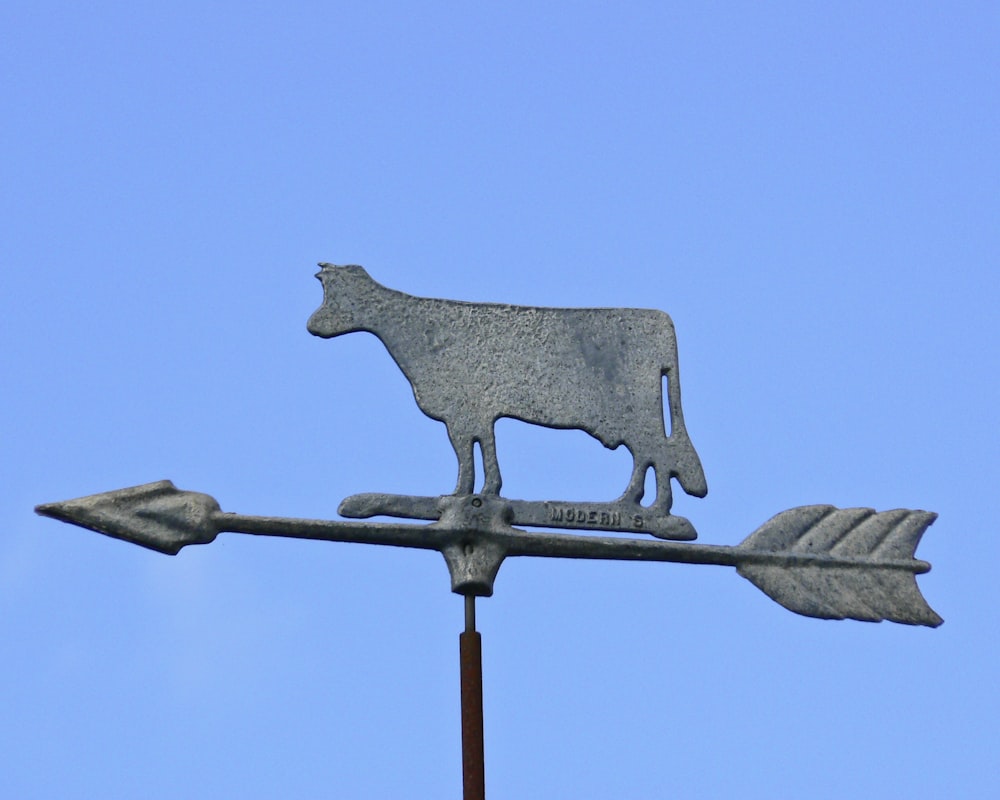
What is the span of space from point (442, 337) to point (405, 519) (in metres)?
0.53

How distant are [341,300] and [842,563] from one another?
1.35 meters

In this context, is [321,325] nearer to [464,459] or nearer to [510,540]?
[464,459]

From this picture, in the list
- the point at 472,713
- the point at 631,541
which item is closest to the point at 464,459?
the point at 631,541

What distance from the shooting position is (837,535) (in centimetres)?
449

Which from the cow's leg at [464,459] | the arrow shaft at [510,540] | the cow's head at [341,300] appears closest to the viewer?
the arrow shaft at [510,540]

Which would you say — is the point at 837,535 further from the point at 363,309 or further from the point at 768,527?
the point at 363,309

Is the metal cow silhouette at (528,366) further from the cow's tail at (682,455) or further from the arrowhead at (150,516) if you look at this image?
the arrowhead at (150,516)

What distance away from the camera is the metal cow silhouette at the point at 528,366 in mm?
4457

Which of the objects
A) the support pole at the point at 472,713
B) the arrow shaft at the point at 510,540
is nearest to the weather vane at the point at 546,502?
the arrow shaft at the point at 510,540

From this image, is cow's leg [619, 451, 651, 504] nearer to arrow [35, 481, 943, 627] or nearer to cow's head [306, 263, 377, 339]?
arrow [35, 481, 943, 627]

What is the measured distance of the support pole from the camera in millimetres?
3791

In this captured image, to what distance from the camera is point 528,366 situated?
177 inches

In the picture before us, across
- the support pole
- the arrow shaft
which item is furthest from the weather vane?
the support pole

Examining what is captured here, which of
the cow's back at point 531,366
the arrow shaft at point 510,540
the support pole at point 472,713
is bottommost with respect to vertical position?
the support pole at point 472,713
